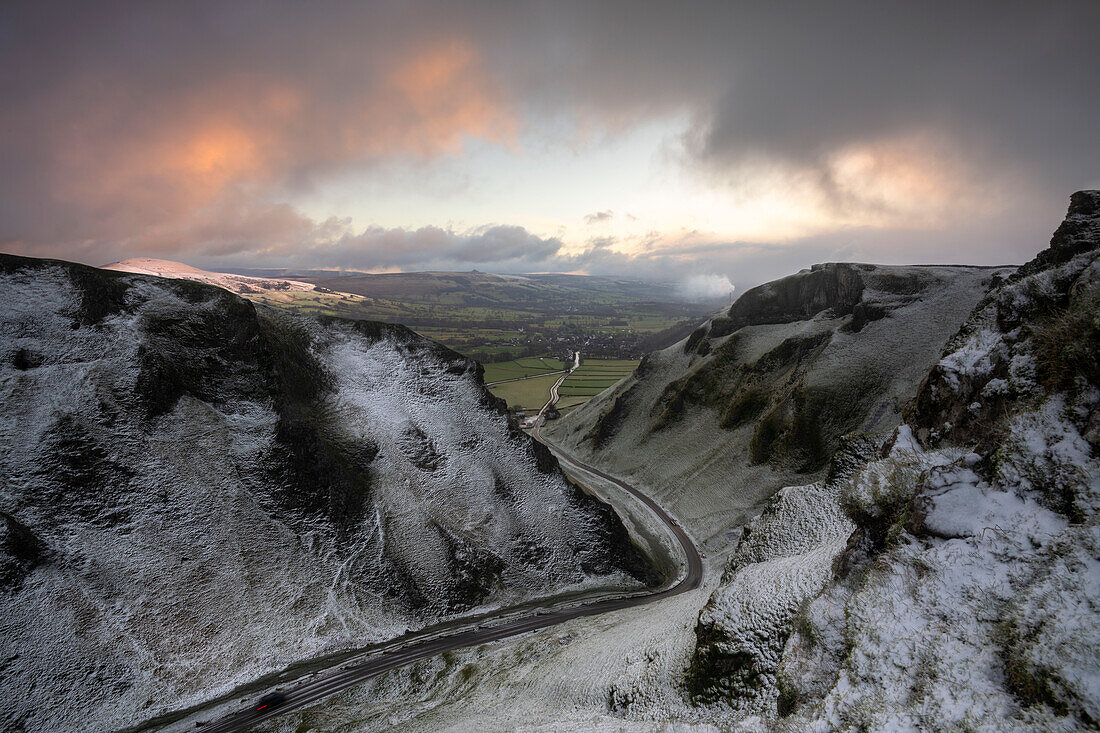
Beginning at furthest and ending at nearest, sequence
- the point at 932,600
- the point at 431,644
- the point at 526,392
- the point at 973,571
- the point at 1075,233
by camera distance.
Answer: the point at 526,392, the point at 431,644, the point at 1075,233, the point at 932,600, the point at 973,571

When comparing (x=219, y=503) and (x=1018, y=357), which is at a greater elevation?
(x=1018, y=357)

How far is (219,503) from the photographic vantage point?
4088 centimetres

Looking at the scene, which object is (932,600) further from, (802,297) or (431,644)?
(802,297)

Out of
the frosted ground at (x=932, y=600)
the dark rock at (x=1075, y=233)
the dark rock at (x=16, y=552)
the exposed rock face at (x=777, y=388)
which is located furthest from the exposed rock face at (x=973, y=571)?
the dark rock at (x=16, y=552)

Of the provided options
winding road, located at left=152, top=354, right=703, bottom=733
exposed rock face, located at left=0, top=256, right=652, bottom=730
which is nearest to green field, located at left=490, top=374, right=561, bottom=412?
exposed rock face, located at left=0, top=256, right=652, bottom=730

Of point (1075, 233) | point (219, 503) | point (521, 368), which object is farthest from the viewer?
point (521, 368)

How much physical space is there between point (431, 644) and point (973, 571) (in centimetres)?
4196

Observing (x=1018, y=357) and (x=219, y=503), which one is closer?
(x=1018, y=357)

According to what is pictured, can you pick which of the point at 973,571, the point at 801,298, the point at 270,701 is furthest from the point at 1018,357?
the point at 801,298

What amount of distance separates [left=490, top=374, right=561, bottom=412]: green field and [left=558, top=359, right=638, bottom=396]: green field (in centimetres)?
598

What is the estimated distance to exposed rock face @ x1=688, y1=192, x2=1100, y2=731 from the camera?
34.6 feet

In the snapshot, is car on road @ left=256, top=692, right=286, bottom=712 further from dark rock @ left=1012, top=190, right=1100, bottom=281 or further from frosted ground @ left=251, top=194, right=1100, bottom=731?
dark rock @ left=1012, top=190, right=1100, bottom=281

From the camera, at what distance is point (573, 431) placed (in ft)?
333

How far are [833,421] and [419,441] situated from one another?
5818 centimetres
